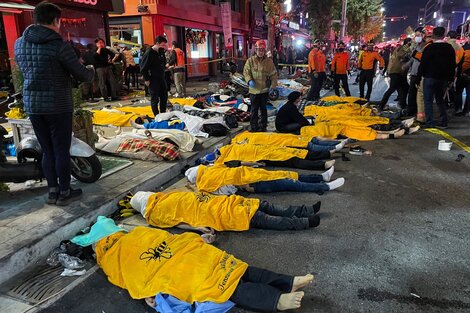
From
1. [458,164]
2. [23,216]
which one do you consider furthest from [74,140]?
[458,164]

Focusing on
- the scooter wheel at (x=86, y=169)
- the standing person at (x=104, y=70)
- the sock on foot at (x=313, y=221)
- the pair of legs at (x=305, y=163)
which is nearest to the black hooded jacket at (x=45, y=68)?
the scooter wheel at (x=86, y=169)

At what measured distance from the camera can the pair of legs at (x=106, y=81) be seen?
12.7 meters

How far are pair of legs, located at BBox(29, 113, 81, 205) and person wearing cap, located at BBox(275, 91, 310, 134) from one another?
4.61 meters

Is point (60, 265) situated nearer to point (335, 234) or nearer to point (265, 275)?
point (265, 275)

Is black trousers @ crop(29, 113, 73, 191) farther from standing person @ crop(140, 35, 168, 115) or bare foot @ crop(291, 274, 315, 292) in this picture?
standing person @ crop(140, 35, 168, 115)

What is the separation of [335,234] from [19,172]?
12.4ft

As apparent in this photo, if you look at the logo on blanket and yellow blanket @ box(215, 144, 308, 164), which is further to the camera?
yellow blanket @ box(215, 144, 308, 164)

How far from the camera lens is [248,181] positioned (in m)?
4.99

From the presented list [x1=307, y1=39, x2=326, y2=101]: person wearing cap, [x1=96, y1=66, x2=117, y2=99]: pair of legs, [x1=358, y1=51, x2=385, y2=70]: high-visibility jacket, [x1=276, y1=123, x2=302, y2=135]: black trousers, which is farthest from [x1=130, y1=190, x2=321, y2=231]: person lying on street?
[x1=307, y1=39, x2=326, y2=101]: person wearing cap

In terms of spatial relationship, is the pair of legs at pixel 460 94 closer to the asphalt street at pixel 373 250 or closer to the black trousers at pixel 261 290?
the asphalt street at pixel 373 250

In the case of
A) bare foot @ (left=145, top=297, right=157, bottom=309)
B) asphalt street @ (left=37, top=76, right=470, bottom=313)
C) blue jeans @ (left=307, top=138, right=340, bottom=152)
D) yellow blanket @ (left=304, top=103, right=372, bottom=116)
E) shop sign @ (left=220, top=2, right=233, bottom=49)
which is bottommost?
asphalt street @ (left=37, top=76, right=470, bottom=313)

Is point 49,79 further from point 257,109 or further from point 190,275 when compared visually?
point 257,109

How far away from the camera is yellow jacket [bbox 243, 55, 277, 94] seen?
8266 millimetres

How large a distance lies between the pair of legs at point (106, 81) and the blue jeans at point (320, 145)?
8567mm
